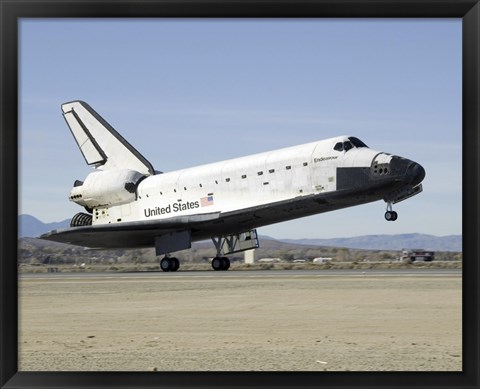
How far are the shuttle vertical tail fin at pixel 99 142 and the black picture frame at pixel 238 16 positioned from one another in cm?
2543

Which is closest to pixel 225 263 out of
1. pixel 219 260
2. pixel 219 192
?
pixel 219 260

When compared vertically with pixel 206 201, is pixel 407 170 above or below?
above

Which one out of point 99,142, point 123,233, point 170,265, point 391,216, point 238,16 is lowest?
point 170,265

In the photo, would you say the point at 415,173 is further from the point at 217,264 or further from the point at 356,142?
the point at 217,264

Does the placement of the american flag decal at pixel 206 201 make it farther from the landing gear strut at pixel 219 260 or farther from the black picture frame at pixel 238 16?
the black picture frame at pixel 238 16

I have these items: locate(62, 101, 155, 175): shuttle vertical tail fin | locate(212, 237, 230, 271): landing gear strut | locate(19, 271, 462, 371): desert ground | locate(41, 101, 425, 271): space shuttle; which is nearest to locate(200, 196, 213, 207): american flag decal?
locate(41, 101, 425, 271): space shuttle

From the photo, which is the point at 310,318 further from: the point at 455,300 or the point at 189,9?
the point at 189,9

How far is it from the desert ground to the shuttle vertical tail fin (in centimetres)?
1581

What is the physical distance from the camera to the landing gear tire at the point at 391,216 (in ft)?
73.5

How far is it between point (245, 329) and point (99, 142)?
24362mm

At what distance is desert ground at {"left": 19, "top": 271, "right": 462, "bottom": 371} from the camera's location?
7.66 m

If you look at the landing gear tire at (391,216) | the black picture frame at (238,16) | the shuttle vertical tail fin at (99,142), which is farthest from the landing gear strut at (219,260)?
the black picture frame at (238,16)

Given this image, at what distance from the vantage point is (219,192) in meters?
26.0
